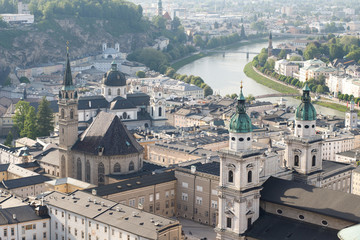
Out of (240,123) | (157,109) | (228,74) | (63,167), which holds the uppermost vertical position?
(240,123)

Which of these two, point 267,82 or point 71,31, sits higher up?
point 71,31

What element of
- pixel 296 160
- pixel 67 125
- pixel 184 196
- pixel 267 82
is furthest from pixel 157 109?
pixel 267 82

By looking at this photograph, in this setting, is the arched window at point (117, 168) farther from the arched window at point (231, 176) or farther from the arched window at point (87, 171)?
the arched window at point (231, 176)

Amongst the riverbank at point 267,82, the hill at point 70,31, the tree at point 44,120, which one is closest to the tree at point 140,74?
the riverbank at point 267,82

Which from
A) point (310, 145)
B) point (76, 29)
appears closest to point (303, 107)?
point (310, 145)

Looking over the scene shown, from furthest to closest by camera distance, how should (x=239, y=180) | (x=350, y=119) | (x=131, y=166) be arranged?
(x=350, y=119) → (x=131, y=166) → (x=239, y=180)

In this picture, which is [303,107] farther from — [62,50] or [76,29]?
[76,29]

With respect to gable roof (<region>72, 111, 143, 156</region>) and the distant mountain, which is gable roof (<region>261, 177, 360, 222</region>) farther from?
the distant mountain

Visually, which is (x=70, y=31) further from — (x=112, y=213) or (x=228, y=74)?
(x=112, y=213)
